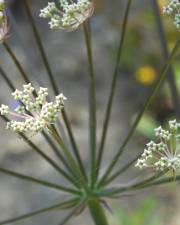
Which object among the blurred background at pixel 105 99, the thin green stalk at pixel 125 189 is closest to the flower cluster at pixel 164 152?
the thin green stalk at pixel 125 189

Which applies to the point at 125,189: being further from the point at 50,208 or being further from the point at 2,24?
the point at 2,24

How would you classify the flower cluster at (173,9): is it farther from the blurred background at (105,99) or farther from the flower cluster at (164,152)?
the blurred background at (105,99)

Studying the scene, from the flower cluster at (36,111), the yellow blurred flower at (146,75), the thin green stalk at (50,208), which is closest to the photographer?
the flower cluster at (36,111)

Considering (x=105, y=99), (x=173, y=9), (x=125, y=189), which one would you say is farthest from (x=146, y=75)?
(x=173, y=9)

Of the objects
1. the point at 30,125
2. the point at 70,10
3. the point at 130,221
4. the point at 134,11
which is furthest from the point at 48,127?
the point at 134,11

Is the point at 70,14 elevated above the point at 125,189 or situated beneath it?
elevated above

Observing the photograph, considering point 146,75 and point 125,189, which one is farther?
point 146,75

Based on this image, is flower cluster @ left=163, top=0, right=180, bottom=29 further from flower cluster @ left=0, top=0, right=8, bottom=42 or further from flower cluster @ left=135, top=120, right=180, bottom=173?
flower cluster @ left=0, top=0, right=8, bottom=42
